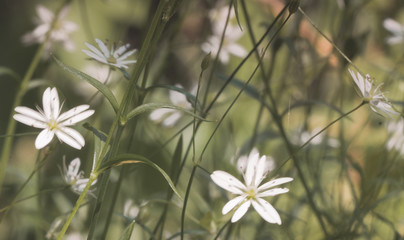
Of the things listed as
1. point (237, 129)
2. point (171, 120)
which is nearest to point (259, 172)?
point (171, 120)

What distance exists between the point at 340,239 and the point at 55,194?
17.4 inches

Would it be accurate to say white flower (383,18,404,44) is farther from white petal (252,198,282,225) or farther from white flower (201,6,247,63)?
white petal (252,198,282,225)

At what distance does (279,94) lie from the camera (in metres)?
0.82

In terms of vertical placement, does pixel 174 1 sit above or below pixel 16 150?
below

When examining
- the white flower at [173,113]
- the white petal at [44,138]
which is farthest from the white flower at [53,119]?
the white flower at [173,113]

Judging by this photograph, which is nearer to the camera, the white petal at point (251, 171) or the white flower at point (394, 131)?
the white petal at point (251, 171)

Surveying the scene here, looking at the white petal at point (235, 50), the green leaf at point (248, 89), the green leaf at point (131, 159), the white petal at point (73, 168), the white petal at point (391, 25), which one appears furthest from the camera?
the white petal at point (235, 50)

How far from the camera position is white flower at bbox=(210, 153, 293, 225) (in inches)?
14.8

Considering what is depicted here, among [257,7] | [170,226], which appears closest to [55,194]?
[170,226]

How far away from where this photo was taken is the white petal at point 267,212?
1.19 ft

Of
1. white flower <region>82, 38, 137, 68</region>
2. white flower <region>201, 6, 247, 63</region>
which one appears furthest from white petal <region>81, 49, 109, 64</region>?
white flower <region>201, 6, 247, 63</region>

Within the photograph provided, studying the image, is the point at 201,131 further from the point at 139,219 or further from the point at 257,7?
the point at 139,219

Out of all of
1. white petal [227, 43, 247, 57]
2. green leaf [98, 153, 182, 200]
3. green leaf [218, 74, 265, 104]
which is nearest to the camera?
green leaf [98, 153, 182, 200]

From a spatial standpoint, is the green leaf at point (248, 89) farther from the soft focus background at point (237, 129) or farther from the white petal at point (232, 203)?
the white petal at point (232, 203)
